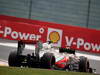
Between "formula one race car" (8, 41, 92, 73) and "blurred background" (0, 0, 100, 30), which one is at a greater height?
"blurred background" (0, 0, 100, 30)

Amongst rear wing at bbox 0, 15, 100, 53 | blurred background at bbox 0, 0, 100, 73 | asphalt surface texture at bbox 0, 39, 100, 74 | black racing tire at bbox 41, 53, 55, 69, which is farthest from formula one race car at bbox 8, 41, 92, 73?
blurred background at bbox 0, 0, 100, 73

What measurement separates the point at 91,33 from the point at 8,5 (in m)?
8.10

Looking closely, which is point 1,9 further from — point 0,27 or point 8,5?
point 0,27

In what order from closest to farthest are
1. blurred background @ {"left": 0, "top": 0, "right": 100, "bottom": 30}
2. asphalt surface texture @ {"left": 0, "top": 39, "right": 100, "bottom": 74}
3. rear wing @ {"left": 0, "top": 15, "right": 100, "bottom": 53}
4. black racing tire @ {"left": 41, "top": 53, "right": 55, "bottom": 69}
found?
1. black racing tire @ {"left": 41, "top": 53, "right": 55, "bottom": 69}
2. asphalt surface texture @ {"left": 0, "top": 39, "right": 100, "bottom": 74}
3. rear wing @ {"left": 0, "top": 15, "right": 100, "bottom": 53}
4. blurred background @ {"left": 0, "top": 0, "right": 100, "bottom": 30}

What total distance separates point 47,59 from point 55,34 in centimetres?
680

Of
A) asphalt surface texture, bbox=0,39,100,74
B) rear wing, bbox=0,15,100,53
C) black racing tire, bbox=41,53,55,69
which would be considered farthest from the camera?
rear wing, bbox=0,15,100,53

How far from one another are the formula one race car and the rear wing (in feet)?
16.6

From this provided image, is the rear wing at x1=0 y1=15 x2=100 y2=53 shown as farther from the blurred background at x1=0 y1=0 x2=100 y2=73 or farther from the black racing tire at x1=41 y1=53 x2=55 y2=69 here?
the black racing tire at x1=41 y1=53 x2=55 y2=69

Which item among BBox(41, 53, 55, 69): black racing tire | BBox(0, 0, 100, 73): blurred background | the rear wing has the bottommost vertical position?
BBox(41, 53, 55, 69): black racing tire

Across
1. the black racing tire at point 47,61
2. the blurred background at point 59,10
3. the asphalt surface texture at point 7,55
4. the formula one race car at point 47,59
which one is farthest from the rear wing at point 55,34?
the black racing tire at point 47,61

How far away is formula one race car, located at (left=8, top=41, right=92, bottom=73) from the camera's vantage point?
11.1 metres

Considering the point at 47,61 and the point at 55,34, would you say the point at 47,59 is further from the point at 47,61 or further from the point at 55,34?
the point at 55,34

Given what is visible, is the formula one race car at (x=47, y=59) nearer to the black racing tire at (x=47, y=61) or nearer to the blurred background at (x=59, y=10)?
the black racing tire at (x=47, y=61)

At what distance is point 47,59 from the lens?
36.4ft
